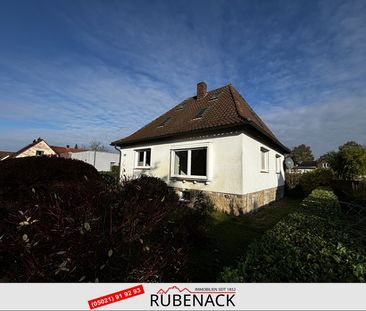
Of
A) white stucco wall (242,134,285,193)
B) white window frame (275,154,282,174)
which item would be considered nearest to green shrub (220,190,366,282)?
white stucco wall (242,134,285,193)

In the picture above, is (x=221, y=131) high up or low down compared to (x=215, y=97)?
down

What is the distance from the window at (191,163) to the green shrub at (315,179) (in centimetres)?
936

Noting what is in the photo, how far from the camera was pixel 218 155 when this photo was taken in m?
8.45

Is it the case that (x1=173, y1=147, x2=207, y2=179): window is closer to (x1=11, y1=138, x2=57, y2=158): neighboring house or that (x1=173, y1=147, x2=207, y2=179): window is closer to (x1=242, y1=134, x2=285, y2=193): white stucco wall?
(x1=242, y1=134, x2=285, y2=193): white stucco wall

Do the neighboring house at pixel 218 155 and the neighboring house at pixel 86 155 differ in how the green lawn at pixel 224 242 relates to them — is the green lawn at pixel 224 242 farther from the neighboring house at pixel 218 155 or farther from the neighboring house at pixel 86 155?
the neighboring house at pixel 86 155

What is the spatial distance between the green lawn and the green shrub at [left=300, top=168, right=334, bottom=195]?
727 centimetres

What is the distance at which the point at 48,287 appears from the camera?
5.55 feet

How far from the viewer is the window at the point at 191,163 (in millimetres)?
9320

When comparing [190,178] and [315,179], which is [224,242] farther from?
[315,179]

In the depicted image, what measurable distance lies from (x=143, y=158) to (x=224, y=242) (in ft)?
30.2

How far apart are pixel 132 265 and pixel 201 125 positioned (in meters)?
7.78

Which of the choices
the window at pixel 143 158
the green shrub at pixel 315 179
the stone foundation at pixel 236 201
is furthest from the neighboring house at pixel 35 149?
the green shrub at pixel 315 179

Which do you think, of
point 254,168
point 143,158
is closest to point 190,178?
point 254,168

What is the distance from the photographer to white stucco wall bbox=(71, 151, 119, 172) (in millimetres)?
30047
